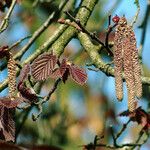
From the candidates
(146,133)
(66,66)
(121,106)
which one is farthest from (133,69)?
(121,106)

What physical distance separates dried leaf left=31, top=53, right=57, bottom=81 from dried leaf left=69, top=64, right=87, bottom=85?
8 centimetres

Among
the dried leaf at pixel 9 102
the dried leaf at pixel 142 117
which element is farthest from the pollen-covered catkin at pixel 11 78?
Result: the dried leaf at pixel 142 117

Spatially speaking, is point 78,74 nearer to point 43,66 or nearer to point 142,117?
point 43,66

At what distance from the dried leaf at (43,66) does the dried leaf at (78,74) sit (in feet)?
0.25

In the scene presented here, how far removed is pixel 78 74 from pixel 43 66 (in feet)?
0.48

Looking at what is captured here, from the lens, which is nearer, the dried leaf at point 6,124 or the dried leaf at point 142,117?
the dried leaf at point 6,124

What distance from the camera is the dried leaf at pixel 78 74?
2188 mm

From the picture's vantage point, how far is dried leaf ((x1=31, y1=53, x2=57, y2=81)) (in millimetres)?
2164

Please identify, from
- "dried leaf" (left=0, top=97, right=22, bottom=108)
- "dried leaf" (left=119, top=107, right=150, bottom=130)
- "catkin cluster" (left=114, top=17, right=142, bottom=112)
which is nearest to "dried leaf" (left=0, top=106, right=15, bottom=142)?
"dried leaf" (left=0, top=97, right=22, bottom=108)

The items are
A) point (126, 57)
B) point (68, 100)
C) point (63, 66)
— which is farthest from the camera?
point (68, 100)


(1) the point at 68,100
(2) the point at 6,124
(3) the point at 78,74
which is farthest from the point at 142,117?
(1) the point at 68,100

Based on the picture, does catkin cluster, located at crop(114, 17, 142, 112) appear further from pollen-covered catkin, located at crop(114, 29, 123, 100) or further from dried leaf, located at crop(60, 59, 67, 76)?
Answer: dried leaf, located at crop(60, 59, 67, 76)

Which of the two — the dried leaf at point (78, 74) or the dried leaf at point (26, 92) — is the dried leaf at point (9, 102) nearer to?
the dried leaf at point (26, 92)

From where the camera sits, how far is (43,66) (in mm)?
2166
